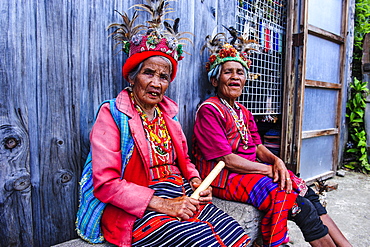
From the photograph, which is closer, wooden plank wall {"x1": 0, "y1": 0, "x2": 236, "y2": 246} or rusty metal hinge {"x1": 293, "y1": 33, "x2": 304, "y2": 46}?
wooden plank wall {"x1": 0, "y1": 0, "x2": 236, "y2": 246}

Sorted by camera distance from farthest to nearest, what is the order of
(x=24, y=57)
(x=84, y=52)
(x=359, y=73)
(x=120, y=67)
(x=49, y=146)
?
(x=359, y=73), (x=120, y=67), (x=84, y=52), (x=49, y=146), (x=24, y=57)

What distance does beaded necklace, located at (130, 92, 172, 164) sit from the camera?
1.86m

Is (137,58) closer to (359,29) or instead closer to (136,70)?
(136,70)

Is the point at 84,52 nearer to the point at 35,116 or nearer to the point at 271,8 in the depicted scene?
the point at 35,116

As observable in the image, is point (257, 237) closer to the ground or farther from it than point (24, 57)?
closer to the ground

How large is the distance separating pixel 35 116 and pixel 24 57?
37 cm

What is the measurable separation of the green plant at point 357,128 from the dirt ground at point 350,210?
423mm

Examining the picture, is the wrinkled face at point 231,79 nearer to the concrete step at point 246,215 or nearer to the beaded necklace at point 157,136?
the beaded necklace at point 157,136

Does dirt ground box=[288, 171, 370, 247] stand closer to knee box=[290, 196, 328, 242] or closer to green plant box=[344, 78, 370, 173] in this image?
green plant box=[344, 78, 370, 173]

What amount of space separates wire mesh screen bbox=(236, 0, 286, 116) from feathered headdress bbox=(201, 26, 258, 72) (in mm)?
469

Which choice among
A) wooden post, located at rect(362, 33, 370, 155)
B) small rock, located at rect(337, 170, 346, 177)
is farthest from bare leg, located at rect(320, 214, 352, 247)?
wooden post, located at rect(362, 33, 370, 155)

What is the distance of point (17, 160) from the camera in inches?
63.8

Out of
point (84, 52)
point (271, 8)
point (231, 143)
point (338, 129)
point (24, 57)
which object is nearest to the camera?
point (24, 57)

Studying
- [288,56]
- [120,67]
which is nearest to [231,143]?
[120,67]
